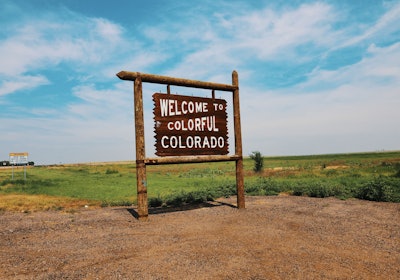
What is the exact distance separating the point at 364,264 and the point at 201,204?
7771 millimetres

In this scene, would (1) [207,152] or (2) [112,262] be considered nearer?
(2) [112,262]

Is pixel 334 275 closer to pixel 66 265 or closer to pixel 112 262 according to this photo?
pixel 112 262

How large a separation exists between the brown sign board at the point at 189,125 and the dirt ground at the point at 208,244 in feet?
7.51

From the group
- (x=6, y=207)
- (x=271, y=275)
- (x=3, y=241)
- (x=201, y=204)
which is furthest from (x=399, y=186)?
(x=6, y=207)

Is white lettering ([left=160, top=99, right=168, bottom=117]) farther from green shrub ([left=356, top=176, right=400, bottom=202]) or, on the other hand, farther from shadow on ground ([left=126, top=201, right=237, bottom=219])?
green shrub ([left=356, top=176, right=400, bottom=202])

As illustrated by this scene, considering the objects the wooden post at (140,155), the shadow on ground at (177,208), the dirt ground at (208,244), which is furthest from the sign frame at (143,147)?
the shadow on ground at (177,208)

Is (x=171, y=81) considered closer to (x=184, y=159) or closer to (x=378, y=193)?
(x=184, y=159)

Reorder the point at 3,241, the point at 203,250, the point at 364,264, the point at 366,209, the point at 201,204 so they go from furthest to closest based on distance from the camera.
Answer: the point at 201,204 < the point at 366,209 < the point at 3,241 < the point at 203,250 < the point at 364,264

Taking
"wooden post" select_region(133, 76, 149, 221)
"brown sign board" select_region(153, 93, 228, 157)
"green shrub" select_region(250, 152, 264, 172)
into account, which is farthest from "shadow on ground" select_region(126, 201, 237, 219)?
"green shrub" select_region(250, 152, 264, 172)

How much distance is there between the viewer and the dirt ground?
201 inches

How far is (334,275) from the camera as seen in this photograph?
4.90 meters

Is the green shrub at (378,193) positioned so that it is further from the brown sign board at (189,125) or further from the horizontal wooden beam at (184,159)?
the brown sign board at (189,125)

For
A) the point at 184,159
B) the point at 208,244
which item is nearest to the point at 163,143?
the point at 184,159

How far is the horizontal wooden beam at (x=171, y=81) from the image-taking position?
31.1ft
